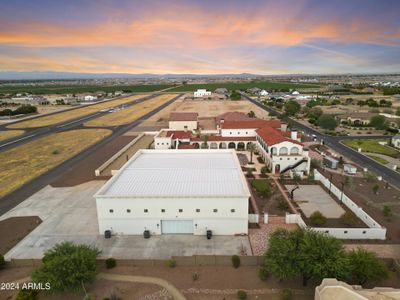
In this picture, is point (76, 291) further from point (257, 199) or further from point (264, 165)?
point (264, 165)

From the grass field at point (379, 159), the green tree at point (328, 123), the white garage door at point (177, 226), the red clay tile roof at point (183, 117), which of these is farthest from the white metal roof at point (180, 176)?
the green tree at point (328, 123)

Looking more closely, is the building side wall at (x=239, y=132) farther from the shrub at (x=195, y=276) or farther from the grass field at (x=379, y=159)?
the shrub at (x=195, y=276)

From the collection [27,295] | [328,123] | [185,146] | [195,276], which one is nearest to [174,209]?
[195,276]

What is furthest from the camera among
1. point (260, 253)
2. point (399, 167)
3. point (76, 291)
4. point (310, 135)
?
point (310, 135)

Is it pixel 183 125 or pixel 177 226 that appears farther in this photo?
pixel 183 125

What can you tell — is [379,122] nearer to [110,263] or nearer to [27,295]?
[110,263]

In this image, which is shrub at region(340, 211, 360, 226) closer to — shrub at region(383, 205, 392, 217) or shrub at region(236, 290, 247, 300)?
shrub at region(383, 205, 392, 217)

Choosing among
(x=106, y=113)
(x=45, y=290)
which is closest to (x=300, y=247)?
(x=45, y=290)
